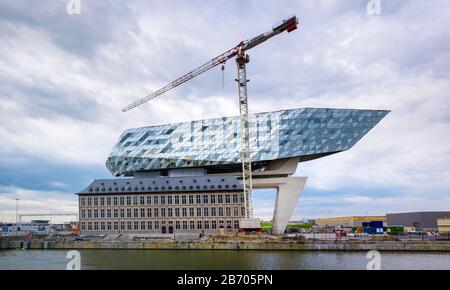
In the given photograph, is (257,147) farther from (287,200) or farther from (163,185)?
(163,185)

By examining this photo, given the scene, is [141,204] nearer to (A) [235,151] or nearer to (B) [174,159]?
(B) [174,159]

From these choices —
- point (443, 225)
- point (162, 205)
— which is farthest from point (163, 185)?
point (443, 225)

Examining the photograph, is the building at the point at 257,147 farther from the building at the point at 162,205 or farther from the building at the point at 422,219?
the building at the point at 422,219

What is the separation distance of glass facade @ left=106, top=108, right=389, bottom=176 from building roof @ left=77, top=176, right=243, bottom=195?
5.41 m

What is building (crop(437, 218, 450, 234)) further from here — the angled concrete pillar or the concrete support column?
the concrete support column

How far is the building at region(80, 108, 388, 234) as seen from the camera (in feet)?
334

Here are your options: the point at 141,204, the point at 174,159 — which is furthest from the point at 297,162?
the point at 141,204

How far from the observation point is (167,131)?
383 ft

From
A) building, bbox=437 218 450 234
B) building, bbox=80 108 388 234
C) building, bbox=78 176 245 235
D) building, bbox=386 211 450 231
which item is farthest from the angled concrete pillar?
building, bbox=386 211 450 231

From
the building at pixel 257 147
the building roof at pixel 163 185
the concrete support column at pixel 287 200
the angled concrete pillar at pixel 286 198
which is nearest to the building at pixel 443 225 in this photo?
the building at pixel 257 147

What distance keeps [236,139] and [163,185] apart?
73.9ft

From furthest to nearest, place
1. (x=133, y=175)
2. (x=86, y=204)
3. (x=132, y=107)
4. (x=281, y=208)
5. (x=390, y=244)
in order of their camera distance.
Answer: (x=132, y=107) → (x=133, y=175) → (x=86, y=204) → (x=281, y=208) → (x=390, y=244)

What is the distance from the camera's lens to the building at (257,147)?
10175 cm
